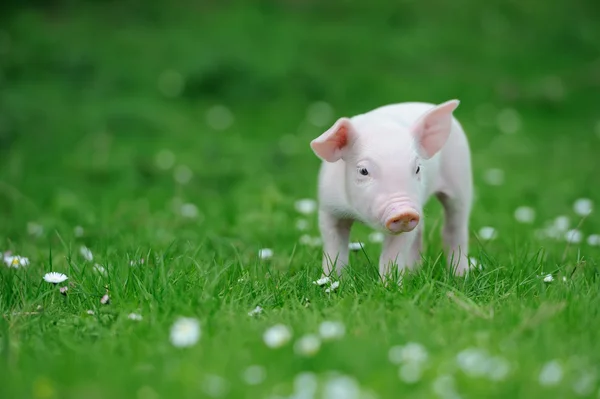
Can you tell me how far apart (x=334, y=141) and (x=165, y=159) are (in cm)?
404

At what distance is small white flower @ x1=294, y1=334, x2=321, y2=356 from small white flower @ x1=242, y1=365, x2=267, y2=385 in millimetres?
144

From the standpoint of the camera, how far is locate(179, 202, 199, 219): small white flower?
5.68 metres

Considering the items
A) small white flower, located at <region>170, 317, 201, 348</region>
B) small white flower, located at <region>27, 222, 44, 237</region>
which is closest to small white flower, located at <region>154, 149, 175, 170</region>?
small white flower, located at <region>27, 222, 44, 237</region>

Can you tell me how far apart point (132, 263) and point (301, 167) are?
3800 millimetres

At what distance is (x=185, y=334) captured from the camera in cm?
275

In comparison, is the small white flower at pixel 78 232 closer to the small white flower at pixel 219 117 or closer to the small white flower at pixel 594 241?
the small white flower at pixel 594 241

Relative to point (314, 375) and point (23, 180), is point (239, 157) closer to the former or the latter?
point (23, 180)

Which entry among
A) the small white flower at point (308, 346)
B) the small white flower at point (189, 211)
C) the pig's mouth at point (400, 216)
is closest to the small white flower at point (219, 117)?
the small white flower at point (189, 211)

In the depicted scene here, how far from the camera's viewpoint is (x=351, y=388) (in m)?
2.31

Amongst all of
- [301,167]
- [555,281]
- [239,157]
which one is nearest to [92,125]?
[239,157]

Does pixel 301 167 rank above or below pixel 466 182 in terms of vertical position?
below

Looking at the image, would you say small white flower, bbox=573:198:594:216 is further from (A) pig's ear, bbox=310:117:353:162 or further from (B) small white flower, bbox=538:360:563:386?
(B) small white flower, bbox=538:360:563:386

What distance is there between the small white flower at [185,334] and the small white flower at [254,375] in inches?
9.8

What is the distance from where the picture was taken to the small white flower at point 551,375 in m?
2.48
